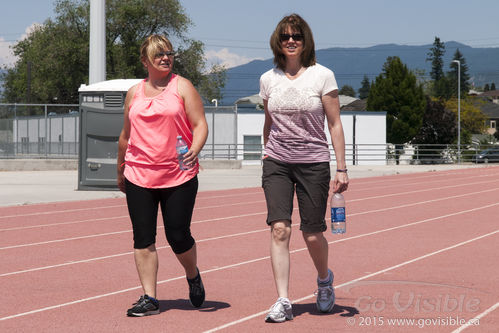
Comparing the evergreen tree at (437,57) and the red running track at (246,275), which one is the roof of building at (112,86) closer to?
the red running track at (246,275)

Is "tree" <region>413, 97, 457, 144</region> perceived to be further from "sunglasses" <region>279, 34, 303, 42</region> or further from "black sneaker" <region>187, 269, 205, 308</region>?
"sunglasses" <region>279, 34, 303, 42</region>

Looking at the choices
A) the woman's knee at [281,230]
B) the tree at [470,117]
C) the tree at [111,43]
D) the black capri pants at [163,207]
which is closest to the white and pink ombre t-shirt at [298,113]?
the woman's knee at [281,230]

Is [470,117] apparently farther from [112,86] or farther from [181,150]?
[181,150]

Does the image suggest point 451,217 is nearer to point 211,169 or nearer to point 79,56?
point 211,169

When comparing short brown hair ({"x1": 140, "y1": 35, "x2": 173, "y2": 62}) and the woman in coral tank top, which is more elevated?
short brown hair ({"x1": 140, "y1": 35, "x2": 173, "y2": 62})

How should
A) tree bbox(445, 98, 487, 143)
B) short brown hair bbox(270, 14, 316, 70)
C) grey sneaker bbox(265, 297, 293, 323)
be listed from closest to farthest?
grey sneaker bbox(265, 297, 293, 323) < short brown hair bbox(270, 14, 316, 70) < tree bbox(445, 98, 487, 143)

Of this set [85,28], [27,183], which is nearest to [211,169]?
[27,183]

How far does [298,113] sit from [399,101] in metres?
60.8

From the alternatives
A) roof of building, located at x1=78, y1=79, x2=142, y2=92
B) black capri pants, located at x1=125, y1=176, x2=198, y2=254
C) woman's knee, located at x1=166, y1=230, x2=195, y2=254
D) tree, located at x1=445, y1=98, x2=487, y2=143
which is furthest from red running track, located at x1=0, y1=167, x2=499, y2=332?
tree, located at x1=445, y1=98, x2=487, y2=143

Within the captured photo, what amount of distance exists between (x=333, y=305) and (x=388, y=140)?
5922 cm

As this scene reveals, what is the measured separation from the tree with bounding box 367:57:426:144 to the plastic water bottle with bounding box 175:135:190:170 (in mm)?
57651

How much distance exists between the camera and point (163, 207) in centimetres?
601

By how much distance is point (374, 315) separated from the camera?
5.92m

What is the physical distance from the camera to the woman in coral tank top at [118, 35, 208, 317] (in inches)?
232
